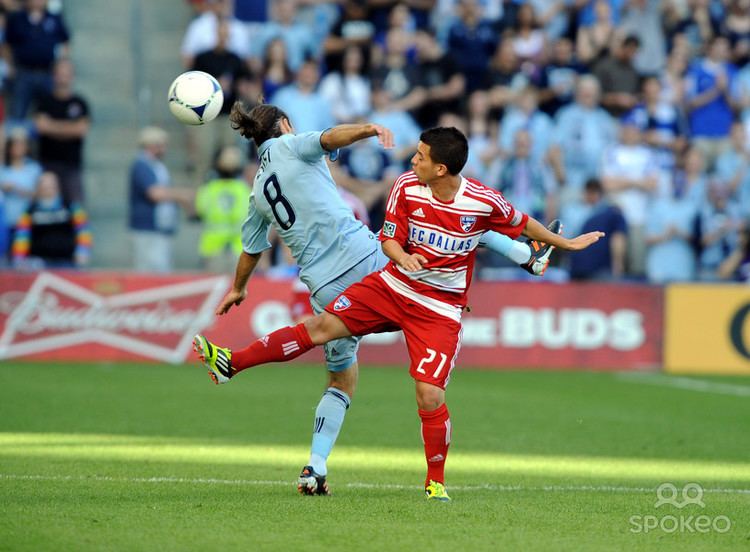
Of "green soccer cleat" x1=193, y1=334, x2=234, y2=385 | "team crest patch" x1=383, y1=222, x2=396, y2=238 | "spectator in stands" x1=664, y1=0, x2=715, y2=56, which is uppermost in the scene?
"spectator in stands" x1=664, y1=0, x2=715, y2=56

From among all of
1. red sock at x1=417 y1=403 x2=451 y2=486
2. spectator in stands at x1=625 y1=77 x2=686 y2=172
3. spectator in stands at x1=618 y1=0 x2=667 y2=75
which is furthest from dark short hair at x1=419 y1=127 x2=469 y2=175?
spectator in stands at x1=618 y1=0 x2=667 y2=75

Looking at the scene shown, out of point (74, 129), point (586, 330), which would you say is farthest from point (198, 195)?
point (586, 330)

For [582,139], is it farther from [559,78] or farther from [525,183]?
[525,183]

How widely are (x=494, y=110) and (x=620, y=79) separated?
7.43ft

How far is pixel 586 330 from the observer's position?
17.9 m

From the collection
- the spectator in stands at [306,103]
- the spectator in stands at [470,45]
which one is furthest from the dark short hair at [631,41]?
the spectator in stands at [306,103]

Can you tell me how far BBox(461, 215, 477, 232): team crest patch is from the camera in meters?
7.56

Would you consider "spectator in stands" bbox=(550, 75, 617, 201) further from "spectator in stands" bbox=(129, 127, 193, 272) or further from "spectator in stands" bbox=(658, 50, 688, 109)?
"spectator in stands" bbox=(129, 127, 193, 272)

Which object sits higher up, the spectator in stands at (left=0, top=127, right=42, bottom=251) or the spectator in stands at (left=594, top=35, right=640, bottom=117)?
the spectator in stands at (left=594, top=35, right=640, bottom=117)

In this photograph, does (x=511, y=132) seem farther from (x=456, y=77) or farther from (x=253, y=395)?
(x=253, y=395)

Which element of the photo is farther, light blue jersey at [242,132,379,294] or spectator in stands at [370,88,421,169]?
spectator in stands at [370,88,421,169]

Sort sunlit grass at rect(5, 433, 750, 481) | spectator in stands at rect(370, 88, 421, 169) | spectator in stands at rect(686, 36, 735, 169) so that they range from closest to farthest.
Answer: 1. sunlit grass at rect(5, 433, 750, 481)
2. spectator in stands at rect(370, 88, 421, 169)
3. spectator in stands at rect(686, 36, 735, 169)

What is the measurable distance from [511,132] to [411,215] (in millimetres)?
12167

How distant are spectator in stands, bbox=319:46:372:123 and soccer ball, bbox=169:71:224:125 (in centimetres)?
1021
